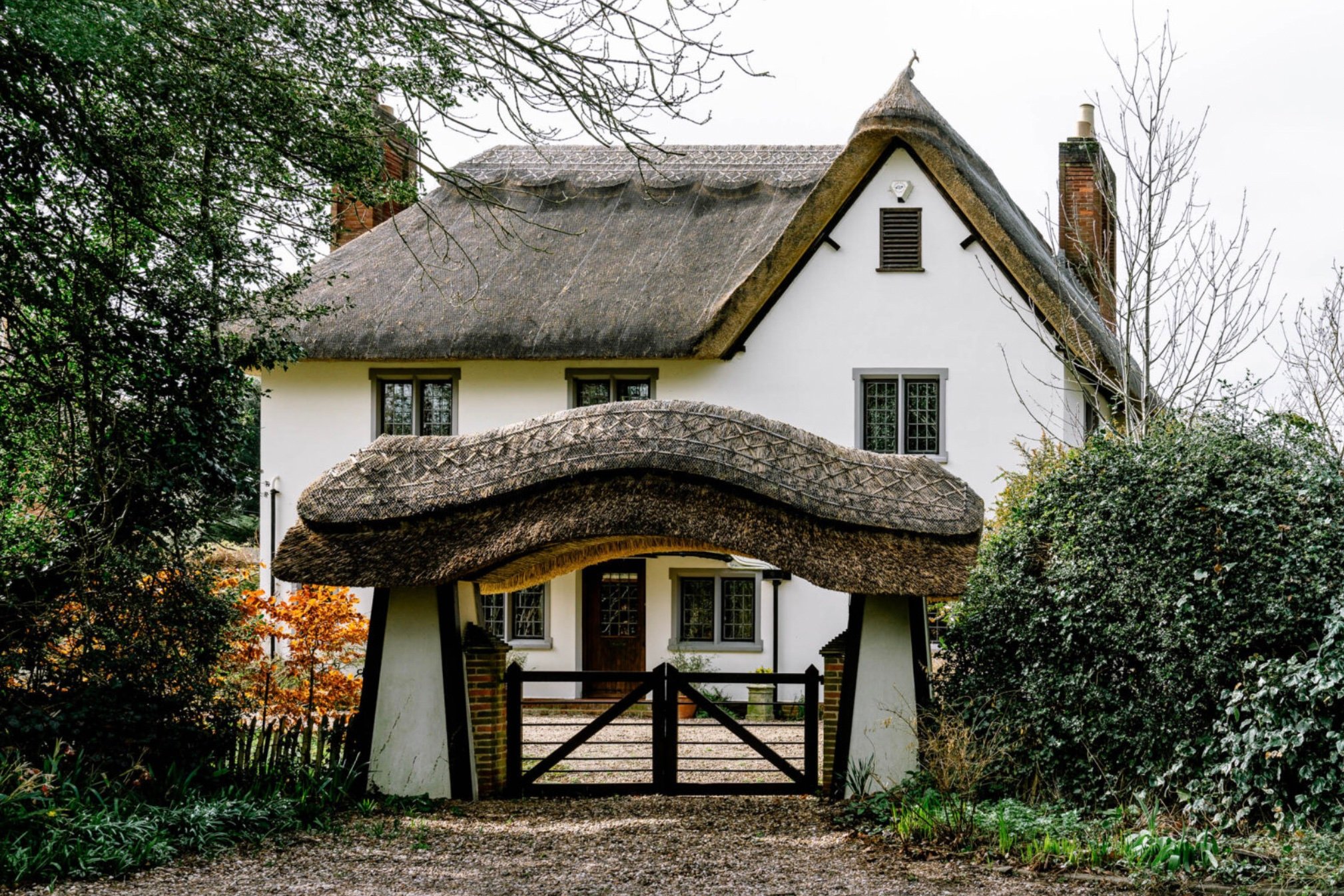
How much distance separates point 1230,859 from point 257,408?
1525 cm

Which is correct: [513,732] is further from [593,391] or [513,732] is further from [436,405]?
[436,405]

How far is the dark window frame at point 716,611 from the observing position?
17.5 meters

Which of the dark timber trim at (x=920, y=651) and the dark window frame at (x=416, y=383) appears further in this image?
the dark window frame at (x=416, y=383)

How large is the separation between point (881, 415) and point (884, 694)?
26.3ft

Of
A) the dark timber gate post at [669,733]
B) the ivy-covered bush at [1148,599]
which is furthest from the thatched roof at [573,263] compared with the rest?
the ivy-covered bush at [1148,599]

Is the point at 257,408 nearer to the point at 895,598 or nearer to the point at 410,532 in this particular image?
the point at 410,532

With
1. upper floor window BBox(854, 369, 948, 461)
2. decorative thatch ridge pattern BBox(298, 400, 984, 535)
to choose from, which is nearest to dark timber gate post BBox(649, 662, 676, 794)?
decorative thatch ridge pattern BBox(298, 400, 984, 535)

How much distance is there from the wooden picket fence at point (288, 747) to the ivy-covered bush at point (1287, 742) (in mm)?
6029

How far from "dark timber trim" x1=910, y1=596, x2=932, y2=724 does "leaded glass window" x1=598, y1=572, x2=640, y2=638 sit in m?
9.01

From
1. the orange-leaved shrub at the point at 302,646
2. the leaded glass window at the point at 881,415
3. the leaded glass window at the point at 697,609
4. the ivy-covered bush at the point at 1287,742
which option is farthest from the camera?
the leaded glass window at the point at 697,609

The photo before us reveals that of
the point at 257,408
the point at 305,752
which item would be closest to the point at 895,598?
the point at 305,752

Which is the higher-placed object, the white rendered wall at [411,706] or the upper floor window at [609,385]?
the upper floor window at [609,385]

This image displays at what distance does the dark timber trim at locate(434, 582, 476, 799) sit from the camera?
31.2 feet

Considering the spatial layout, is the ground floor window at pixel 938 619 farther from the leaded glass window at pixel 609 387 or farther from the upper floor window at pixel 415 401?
the upper floor window at pixel 415 401
